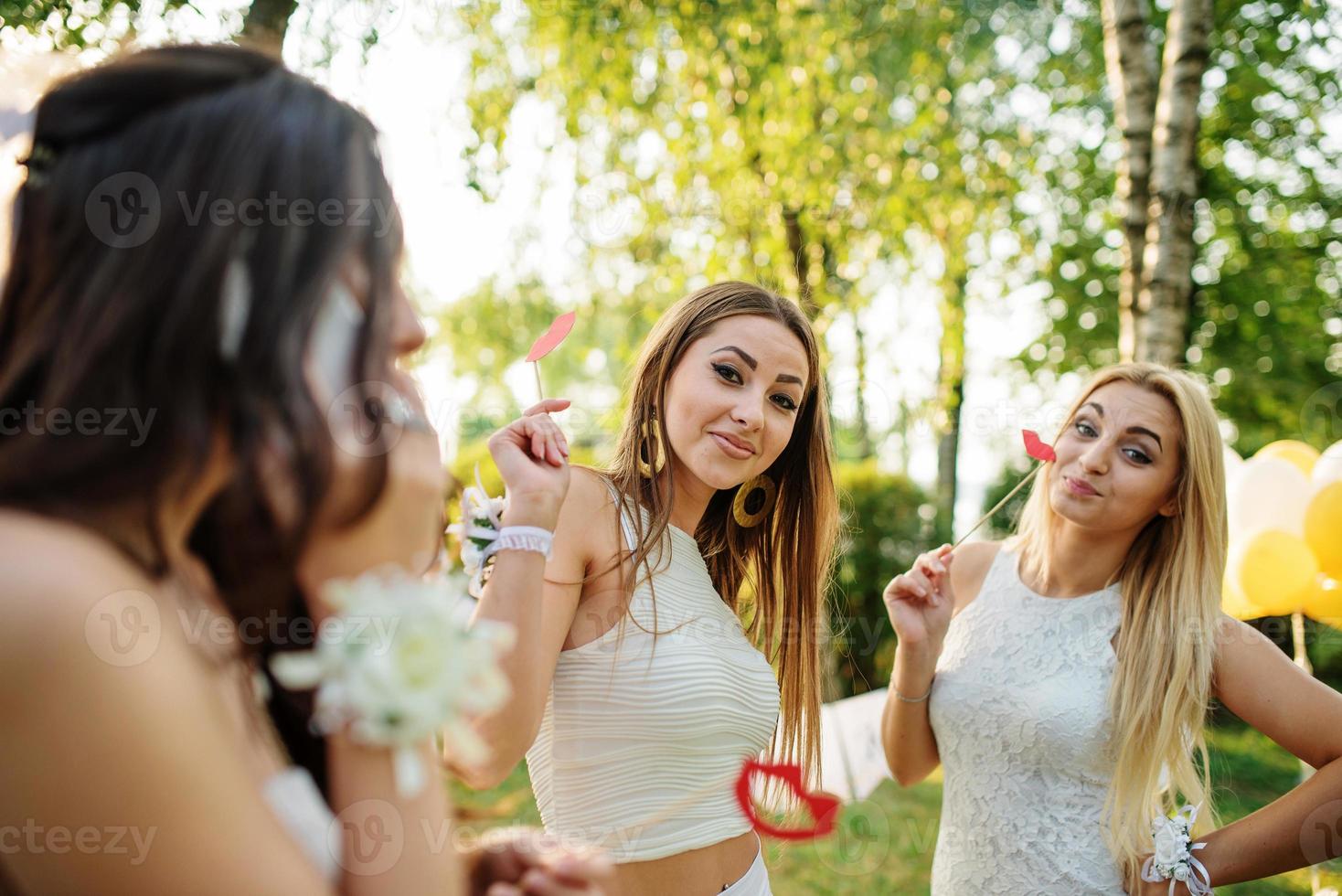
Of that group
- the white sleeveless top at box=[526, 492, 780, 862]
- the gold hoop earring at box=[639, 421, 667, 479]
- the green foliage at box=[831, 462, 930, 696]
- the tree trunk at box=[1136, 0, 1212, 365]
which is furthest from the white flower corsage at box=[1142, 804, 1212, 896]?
the green foliage at box=[831, 462, 930, 696]

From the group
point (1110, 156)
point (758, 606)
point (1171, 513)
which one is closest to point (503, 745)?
point (758, 606)

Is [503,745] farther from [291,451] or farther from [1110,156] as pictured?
[1110,156]

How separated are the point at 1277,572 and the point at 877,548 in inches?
214

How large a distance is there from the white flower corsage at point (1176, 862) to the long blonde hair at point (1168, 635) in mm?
38

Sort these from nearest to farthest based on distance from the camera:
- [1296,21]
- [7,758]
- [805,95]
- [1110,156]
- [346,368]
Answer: [7,758], [346,368], [805,95], [1296,21], [1110,156]

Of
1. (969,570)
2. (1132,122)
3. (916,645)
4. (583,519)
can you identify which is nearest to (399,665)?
(583,519)

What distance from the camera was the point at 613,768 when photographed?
214cm

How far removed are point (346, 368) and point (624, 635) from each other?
1.26m

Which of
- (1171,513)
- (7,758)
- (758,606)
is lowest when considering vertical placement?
(758,606)

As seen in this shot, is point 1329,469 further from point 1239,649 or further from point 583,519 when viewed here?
point 583,519

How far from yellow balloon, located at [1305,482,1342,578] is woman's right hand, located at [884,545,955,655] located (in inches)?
72.9

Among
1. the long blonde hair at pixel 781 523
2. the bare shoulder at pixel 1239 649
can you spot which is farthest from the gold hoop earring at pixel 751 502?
the bare shoulder at pixel 1239 649

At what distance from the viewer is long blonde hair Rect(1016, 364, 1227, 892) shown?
2.54m

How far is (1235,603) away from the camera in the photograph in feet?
12.6
